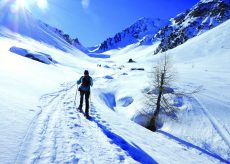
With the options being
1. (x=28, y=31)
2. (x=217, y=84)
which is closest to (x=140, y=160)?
(x=217, y=84)

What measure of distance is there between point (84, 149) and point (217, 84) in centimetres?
2966

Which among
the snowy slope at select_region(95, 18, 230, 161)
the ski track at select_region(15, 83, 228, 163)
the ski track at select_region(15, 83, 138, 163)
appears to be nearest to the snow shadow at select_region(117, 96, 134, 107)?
the snowy slope at select_region(95, 18, 230, 161)

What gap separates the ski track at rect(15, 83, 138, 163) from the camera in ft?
21.6

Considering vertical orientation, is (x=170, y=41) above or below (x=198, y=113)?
above

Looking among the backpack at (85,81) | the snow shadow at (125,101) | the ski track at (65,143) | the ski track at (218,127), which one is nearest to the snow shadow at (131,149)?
the ski track at (65,143)

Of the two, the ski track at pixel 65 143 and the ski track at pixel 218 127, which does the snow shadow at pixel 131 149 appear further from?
the ski track at pixel 218 127

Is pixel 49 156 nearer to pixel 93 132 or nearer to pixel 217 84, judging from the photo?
pixel 93 132

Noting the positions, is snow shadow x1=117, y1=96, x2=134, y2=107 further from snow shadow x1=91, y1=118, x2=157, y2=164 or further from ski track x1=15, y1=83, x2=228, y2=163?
snow shadow x1=91, y1=118, x2=157, y2=164

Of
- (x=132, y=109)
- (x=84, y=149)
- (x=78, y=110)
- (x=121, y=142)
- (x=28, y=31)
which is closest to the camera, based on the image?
(x=84, y=149)

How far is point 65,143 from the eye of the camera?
302 inches

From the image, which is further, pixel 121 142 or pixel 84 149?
pixel 121 142

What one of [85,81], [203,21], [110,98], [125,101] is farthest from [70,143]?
[203,21]

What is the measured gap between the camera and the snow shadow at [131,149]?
8.23 meters

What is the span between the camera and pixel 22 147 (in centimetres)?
665
